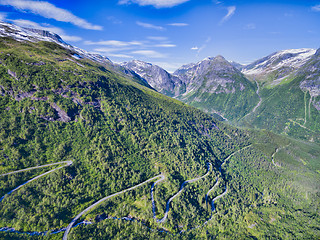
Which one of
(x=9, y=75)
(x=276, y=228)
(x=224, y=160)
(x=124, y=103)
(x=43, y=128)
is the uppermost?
(x=9, y=75)

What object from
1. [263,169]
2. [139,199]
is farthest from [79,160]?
[263,169]

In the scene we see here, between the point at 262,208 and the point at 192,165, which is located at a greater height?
the point at 192,165

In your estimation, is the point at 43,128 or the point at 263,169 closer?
the point at 43,128

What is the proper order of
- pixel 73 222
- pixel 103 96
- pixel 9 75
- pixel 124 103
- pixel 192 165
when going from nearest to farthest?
pixel 73 222 < pixel 9 75 < pixel 192 165 < pixel 103 96 < pixel 124 103

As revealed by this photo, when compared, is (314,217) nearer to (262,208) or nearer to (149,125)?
(262,208)

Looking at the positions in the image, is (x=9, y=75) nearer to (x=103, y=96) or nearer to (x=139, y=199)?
(x=103, y=96)

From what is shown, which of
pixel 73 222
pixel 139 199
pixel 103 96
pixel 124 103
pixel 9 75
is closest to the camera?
pixel 73 222

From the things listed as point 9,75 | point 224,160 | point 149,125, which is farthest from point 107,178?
point 224,160
